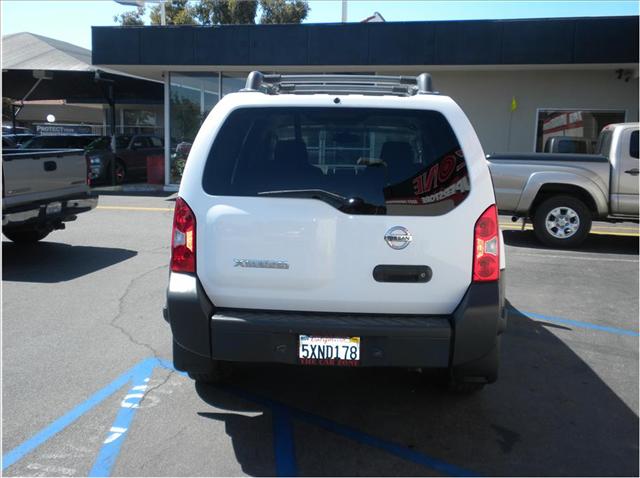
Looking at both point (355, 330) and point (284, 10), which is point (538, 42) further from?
point (284, 10)

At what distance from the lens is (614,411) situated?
3.88 metres

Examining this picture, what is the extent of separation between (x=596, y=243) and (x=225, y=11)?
124 ft

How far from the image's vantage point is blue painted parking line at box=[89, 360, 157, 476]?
3150mm

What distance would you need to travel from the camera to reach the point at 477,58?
14086 mm

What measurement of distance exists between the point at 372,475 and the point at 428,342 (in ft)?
2.49

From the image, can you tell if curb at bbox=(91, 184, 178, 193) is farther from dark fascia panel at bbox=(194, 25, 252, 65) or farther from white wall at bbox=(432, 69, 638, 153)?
white wall at bbox=(432, 69, 638, 153)

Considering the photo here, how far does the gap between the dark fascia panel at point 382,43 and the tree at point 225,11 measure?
26635 mm

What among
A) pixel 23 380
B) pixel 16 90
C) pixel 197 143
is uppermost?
pixel 16 90

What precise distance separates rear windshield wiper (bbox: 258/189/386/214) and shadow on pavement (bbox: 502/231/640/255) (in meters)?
7.18

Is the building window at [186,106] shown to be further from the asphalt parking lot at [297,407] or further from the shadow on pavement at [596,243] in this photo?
the asphalt parking lot at [297,407]

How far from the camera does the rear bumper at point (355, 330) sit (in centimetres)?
315

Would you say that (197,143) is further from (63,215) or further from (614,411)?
(63,215)

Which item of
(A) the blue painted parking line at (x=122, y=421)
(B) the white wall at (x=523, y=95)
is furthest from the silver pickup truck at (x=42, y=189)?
(B) the white wall at (x=523, y=95)

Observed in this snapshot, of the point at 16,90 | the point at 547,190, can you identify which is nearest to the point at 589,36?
the point at 547,190
